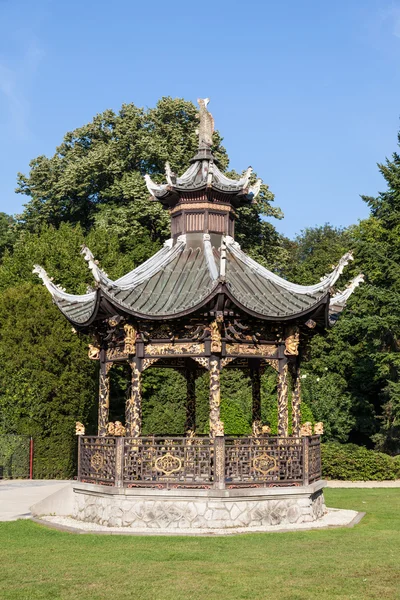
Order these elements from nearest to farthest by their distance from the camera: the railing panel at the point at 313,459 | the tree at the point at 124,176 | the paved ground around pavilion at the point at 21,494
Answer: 1. the railing panel at the point at 313,459
2. the paved ground around pavilion at the point at 21,494
3. the tree at the point at 124,176

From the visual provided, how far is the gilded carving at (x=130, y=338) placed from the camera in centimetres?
1934

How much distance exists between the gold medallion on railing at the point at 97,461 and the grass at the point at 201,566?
1978 millimetres

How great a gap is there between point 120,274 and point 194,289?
18.3m

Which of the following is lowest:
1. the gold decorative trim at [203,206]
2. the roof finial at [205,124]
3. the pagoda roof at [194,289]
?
the pagoda roof at [194,289]

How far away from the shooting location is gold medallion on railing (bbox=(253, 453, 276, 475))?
18.6 metres

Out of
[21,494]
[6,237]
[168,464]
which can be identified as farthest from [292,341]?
[6,237]

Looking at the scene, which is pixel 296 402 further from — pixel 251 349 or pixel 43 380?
pixel 43 380

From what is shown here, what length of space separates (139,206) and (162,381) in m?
10.4

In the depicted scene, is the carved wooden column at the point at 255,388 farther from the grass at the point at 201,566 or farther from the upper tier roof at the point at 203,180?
the grass at the point at 201,566

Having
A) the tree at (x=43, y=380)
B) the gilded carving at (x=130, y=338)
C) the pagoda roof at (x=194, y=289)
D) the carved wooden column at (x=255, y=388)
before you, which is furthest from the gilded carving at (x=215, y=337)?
the tree at (x=43, y=380)

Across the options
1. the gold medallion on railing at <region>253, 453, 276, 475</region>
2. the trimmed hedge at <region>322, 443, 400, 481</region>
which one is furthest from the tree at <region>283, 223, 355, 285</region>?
the gold medallion on railing at <region>253, 453, 276, 475</region>

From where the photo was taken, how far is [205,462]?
18.4m

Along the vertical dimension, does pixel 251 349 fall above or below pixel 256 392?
above

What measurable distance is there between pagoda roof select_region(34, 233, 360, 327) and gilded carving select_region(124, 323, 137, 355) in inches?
21.9
